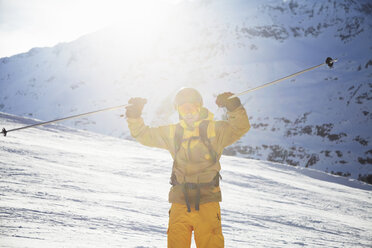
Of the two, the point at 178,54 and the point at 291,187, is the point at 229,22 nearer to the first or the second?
the point at 178,54

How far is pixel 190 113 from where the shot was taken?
2510 millimetres

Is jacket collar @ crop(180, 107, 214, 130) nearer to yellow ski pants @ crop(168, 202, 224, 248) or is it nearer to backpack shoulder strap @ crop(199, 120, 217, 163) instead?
backpack shoulder strap @ crop(199, 120, 217, 163)

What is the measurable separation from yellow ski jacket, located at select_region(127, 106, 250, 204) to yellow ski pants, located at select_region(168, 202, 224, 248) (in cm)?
9

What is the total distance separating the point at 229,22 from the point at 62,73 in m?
76.0

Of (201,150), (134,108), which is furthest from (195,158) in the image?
(134,108)

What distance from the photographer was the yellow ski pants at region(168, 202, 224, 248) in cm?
214

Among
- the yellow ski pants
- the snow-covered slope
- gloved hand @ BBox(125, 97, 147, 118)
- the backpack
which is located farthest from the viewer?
the snow-covered slope

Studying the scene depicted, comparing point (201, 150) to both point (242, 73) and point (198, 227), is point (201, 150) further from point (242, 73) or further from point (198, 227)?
point (242, 73)

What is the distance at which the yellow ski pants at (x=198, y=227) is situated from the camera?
7.04ft

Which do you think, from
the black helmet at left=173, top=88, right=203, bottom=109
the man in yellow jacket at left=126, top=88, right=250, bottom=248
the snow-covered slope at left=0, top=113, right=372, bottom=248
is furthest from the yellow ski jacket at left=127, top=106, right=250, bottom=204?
the snow-covered slope at left=0, top=113, right=372, bottom=248

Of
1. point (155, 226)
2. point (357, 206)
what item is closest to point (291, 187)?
point (357, 206)

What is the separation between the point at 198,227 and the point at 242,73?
7412cm

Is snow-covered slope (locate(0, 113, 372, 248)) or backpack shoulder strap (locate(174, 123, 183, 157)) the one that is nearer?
backpack shoulder strap (locate(174, 123, 183, 157))

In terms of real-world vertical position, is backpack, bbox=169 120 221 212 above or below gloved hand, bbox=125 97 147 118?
below
